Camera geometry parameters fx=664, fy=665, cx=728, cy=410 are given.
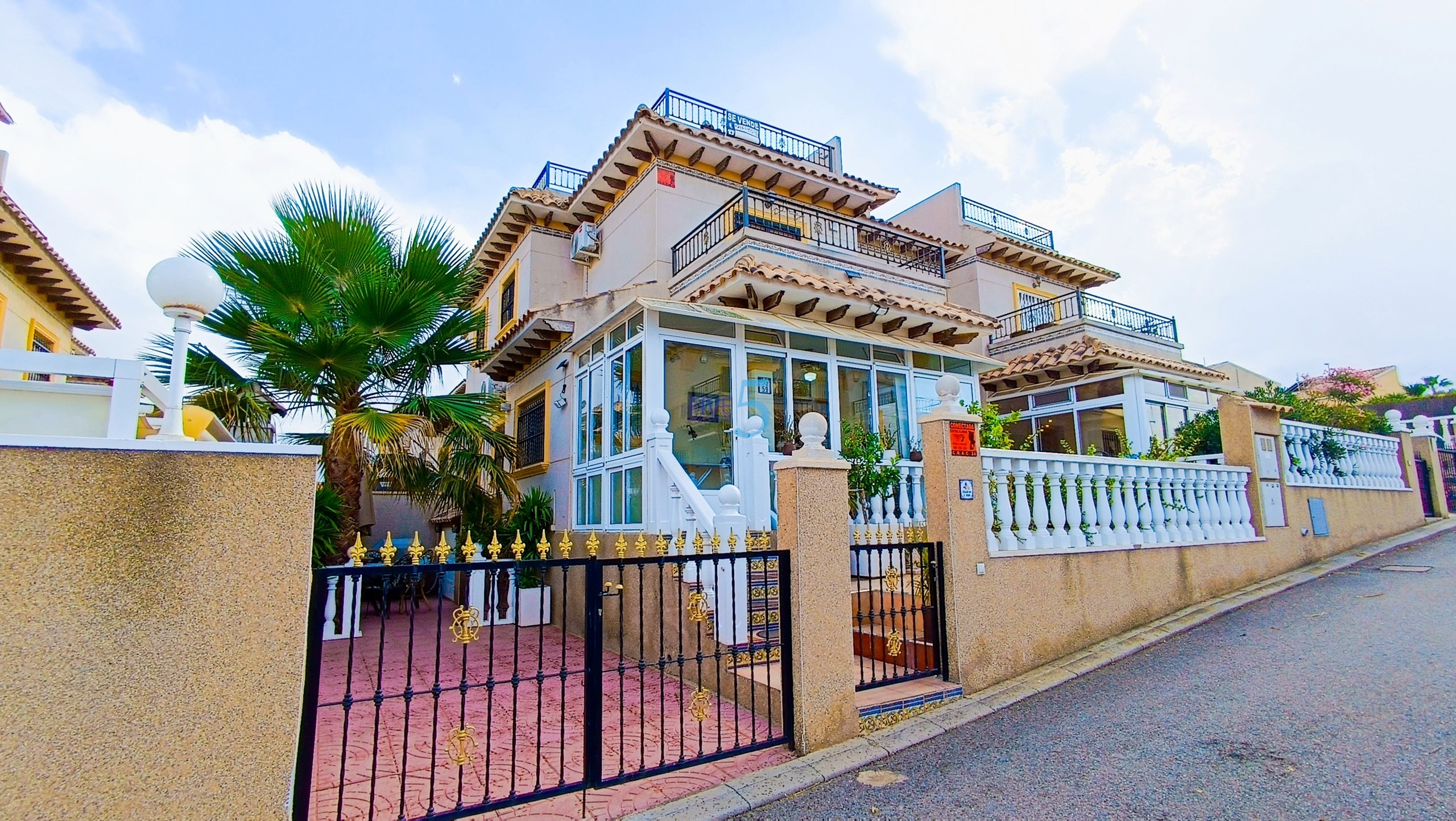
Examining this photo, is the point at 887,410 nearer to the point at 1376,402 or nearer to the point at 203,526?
the point at 203,526

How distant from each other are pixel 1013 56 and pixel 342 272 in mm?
9767

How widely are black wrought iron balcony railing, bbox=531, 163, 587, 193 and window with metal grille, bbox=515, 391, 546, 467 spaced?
6.08m

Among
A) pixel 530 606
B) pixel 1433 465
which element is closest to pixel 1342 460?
pixel 1433 465

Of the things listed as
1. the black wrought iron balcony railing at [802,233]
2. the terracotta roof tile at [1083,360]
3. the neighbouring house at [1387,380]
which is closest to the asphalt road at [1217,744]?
the black wrought iron balcony railing at [802,233]

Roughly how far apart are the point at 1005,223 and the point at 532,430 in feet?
53.0

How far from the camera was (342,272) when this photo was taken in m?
9.59

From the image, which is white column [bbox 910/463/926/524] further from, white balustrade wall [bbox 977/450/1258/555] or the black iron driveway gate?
the black iron driveway gate

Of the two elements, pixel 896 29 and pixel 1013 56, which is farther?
pixel 896 29

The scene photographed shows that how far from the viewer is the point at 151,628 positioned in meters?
2.88

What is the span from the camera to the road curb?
4.03 meters

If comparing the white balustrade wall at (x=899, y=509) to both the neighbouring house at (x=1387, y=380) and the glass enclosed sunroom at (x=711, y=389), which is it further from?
the neighbouring house at (x=1387, y=380)

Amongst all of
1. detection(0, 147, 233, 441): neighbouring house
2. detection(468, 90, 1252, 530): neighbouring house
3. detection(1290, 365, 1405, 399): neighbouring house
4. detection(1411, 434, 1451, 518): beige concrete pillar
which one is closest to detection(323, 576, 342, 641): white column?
detection(468, 90, 1252, 530): neighbouring house

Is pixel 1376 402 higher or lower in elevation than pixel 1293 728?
higher

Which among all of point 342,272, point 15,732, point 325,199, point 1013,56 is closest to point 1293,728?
point 15,732
